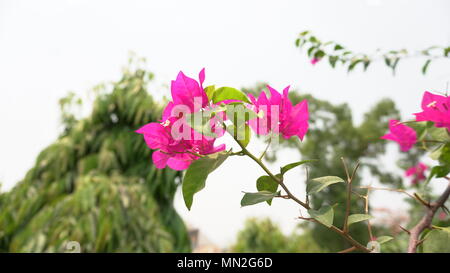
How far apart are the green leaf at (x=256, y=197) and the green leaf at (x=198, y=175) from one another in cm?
3

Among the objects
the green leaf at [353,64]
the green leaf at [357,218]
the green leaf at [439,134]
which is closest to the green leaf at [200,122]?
the green leaf at [357,218]

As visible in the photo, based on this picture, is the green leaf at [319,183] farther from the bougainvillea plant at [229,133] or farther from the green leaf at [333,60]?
the green leaf at [333,60]

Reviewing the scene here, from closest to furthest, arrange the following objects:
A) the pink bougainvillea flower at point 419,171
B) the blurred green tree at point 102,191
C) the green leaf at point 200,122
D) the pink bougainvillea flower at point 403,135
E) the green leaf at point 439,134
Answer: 1. the green leaf at point 200,122
2. the green leaf at point 439,134
3. the pink bougainvillea flower at point 403,135
4. the pink bougainvillea flower at point 419,171
5. the blurred green tree at point 102,191

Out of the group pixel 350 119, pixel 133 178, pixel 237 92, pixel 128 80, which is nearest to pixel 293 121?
pixel 237 92

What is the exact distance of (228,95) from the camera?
26 cm

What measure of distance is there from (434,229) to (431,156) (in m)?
0.13

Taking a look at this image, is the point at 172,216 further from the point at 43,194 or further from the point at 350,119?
the point at 350,119

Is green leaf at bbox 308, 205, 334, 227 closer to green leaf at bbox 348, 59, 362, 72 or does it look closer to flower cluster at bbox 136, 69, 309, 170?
flower cluster at bbox 136, 69, 309, 170

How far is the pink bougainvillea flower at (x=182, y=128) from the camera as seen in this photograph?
26cm

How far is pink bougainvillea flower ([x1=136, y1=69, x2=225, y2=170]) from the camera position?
258 mm

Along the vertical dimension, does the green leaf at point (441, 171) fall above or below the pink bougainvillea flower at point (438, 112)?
below

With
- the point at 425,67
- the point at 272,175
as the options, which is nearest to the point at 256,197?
the point at 272,175

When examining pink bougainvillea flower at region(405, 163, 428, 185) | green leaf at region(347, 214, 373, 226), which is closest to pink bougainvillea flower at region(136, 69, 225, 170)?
green leaf at region(347, 214, 373, 226)
